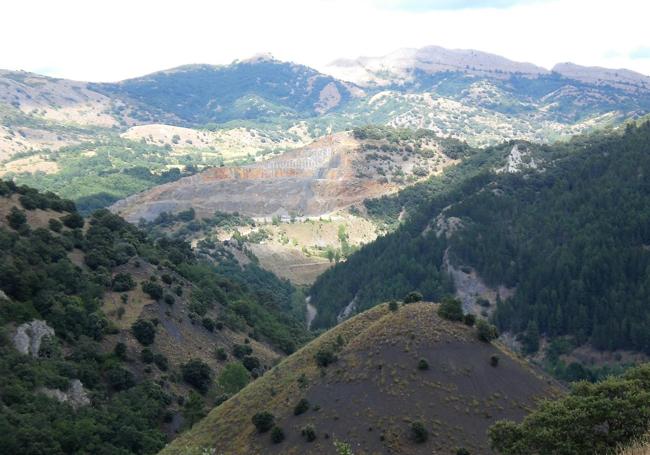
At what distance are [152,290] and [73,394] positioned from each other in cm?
2073

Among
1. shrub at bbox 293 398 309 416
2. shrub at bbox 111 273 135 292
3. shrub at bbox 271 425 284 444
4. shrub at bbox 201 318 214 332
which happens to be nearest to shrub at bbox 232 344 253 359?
shrub at bbox 201 318 214 332

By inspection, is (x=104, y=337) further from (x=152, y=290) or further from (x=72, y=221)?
(x=72, y=221)

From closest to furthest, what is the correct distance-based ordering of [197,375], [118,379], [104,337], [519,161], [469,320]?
1. [469,320]
2. [118,379]
3. [104,337]
4. [197,375]
5. [519,161]

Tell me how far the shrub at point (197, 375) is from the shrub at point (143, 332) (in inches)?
172

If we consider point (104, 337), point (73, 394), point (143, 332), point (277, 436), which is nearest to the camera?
point (277, 436)

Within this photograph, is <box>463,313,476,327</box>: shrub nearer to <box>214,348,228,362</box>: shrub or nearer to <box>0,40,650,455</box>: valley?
<box>0,40,650,455</box>: valley

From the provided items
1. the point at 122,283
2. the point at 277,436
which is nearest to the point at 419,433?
the point at 277,436

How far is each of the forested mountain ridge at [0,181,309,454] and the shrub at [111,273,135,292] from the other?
15 centimetres

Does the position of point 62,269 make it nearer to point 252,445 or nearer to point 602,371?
point 252,445

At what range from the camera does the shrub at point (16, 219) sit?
76.2 m

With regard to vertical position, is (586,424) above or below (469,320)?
above

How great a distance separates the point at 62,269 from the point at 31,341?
12404mm

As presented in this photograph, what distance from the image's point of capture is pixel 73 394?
59812mm

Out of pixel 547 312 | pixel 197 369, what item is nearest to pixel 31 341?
pixel 197 369
